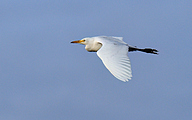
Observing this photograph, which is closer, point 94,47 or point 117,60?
point 117,60

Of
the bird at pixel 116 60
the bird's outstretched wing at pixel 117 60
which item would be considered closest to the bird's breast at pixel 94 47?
the bird at pixel 116 60

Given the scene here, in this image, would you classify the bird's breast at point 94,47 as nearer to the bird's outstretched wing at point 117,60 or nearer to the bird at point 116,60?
the bird at point 116,60

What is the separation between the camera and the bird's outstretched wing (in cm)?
1019

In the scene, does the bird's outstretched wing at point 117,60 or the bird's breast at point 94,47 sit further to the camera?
the bird's breast at point 94,47

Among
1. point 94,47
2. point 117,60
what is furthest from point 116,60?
point 94,47

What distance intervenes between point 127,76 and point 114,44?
3281mm

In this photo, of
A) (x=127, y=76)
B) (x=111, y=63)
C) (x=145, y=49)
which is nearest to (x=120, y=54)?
(x=111, y=63)

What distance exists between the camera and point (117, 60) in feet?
36.3

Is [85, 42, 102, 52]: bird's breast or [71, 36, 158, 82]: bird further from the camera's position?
[85, 42, 102, 52]: bird's breast

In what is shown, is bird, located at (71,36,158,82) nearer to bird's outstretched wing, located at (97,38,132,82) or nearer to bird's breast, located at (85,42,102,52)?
bird's outstretched wing, located at (97,38,132,82)

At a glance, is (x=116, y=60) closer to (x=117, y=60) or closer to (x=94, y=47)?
(x=117, y=60)

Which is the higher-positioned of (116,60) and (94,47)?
(94,47)

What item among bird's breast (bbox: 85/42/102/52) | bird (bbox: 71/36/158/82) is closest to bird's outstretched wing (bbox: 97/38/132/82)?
bird (bbox: 71/36/158/82)

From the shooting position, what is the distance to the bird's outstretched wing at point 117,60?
10188 mm
